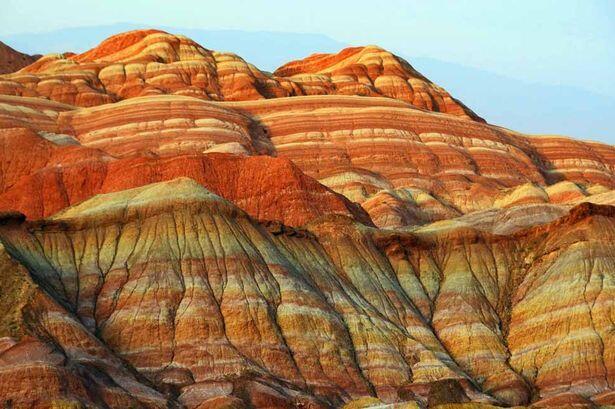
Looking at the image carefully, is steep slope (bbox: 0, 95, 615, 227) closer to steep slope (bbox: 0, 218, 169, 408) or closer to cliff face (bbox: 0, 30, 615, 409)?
cliff face (bbox: 0, 30, 615, 409)

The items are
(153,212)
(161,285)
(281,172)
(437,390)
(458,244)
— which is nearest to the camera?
(437,390)

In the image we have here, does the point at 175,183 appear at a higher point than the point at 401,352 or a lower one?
higher

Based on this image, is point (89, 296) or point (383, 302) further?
point (383, 302)

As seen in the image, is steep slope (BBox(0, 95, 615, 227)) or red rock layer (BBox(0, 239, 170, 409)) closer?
red rock layer (BBox(0, 239, 170, 409))

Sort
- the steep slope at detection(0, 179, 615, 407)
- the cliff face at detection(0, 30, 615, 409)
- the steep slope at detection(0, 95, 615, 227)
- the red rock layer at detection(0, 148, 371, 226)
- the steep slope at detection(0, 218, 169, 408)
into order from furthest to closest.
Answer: the steep slope at detection(0, 95, 615, 227)
the red rock layer at detection(0, 148, 371, 226)
the steep slope at detection(0, 179, 615, 407)
the cliff face at detection(0, 30, 615, 409)
the steep slope at detection(0, 218, 169, 408)

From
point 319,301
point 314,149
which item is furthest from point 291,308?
point 314,149

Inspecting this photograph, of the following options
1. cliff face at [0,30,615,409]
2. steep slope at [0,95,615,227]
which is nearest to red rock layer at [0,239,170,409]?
cliff face at [0,30,615,409]

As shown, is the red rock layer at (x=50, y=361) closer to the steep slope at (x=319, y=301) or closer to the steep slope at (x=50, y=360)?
the steep slope at (x=50, y=360)

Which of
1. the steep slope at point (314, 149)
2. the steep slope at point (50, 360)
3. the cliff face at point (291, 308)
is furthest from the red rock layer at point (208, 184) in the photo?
the steep slope at point (50, 360)

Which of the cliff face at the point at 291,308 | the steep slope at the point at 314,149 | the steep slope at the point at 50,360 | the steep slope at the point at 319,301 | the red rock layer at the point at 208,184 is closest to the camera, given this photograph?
the steep slope at the point at 50,360

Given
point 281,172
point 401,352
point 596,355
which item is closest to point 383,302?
point 401,352

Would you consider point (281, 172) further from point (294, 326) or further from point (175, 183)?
point (294, 326)

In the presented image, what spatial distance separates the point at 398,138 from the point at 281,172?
5374 centimetres

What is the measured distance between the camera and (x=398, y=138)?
198625 mm
